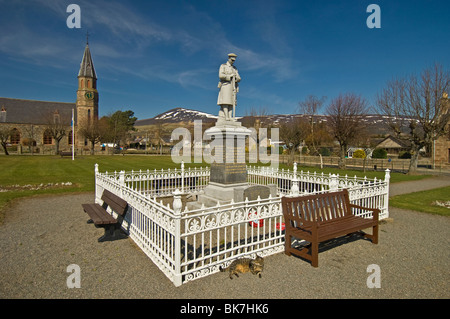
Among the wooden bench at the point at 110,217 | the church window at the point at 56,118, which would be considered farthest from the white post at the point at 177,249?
the church window at the point at 56,118

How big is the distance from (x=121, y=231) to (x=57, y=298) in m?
3.18

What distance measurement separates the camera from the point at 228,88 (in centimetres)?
976

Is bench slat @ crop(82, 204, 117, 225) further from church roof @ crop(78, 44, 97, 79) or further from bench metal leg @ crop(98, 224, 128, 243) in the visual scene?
church roof @ crop(78, 44, 97, 79)

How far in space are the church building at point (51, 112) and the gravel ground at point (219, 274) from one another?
59148mm

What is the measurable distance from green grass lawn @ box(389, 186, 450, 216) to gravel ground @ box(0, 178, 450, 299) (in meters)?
2.70

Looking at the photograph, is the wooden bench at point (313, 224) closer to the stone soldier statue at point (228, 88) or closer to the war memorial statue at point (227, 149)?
the war memorial statue at point (227, 149)

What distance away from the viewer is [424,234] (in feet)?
23.0

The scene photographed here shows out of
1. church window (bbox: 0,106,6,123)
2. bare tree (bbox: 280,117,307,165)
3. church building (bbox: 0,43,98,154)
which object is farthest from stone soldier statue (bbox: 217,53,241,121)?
church window (bbox: 0,106,6,123)

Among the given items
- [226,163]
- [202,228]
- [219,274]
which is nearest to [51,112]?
[226,163]

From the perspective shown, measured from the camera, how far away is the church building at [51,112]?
5975 centimetres
